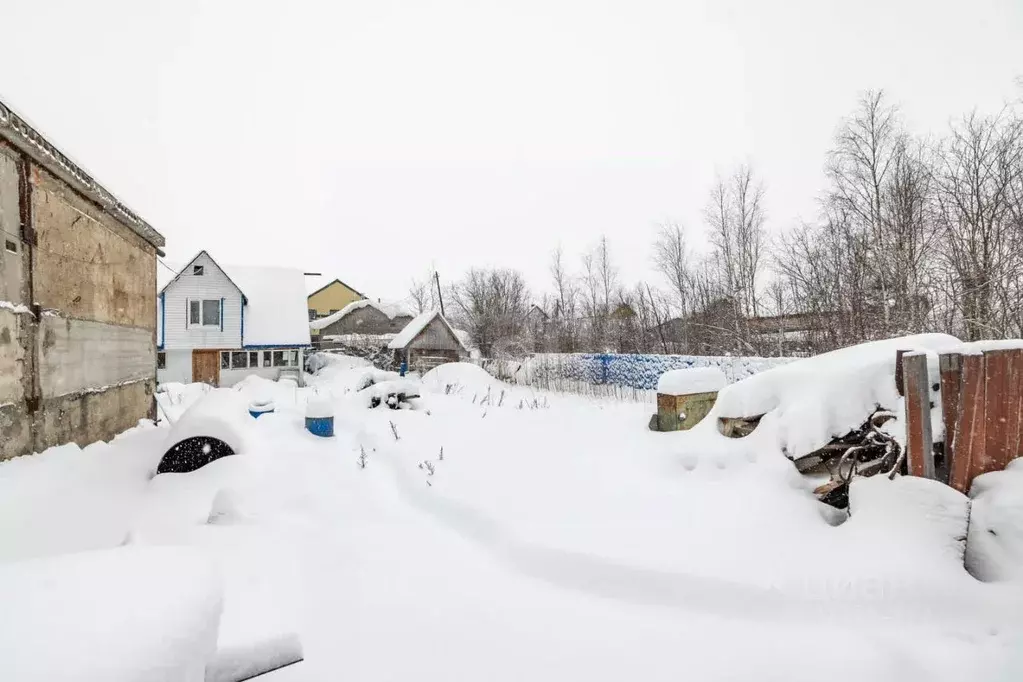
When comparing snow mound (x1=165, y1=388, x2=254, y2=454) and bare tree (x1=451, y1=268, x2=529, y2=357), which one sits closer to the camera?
snow mound (x1=165, y1=388, x2=254, y2=454)

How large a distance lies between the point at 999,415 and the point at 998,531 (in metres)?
0.92

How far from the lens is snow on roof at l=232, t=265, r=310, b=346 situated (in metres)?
22.0

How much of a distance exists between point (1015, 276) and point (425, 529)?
47.3 feet

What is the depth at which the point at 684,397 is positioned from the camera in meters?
5.77

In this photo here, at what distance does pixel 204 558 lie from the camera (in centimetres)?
146

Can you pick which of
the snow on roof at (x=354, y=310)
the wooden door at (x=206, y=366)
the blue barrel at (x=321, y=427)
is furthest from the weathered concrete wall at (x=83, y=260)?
the snow on roof at (x=354, y=310)

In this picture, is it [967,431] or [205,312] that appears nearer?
[967,431]

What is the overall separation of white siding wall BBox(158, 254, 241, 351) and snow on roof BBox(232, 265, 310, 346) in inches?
20.9

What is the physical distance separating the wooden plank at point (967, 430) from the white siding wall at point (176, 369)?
24.1 meters

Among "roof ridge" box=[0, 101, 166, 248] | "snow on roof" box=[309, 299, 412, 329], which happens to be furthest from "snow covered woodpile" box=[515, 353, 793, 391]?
"snow on roof" box=[309, 299, 412, 329]

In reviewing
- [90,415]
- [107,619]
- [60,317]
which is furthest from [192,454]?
[107,619]

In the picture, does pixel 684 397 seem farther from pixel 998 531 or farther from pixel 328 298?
pixel 328 298

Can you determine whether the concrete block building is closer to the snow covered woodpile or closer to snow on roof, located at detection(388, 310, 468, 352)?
the snow covered woodpile

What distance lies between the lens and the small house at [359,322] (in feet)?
121
